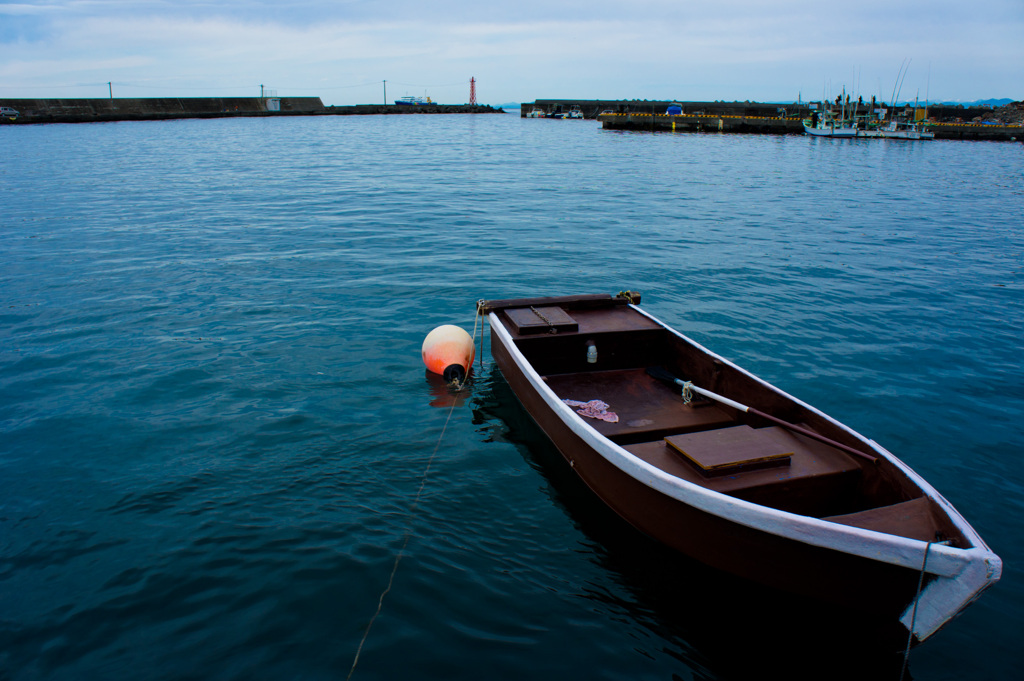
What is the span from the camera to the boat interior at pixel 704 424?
555 centimetres

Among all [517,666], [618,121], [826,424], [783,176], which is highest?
[618,121]

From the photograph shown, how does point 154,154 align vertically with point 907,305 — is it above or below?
above

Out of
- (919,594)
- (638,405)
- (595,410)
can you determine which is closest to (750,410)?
(638,405)

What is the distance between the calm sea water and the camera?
5.24 metres

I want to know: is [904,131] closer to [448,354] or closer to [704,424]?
[448,354]

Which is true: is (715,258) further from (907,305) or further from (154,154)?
(154,154)

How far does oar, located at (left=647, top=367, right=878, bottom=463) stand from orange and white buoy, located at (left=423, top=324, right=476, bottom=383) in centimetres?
320

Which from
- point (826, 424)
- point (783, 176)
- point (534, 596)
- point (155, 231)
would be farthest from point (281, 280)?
point (783, 176)

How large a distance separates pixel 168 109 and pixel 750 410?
145585mm

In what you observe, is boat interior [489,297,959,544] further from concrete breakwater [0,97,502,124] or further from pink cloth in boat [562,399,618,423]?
concrete breakwater [0,97,502,124]

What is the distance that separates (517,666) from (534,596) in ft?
2.65

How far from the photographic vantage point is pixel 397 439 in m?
8.44

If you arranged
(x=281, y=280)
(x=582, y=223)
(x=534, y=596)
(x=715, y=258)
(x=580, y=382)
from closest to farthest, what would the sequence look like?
(x=534, y=596), (x=580, y=382), (x=281, y=280), (x=715, y=258), (x=582, y=223)

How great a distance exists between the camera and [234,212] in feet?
79.4
